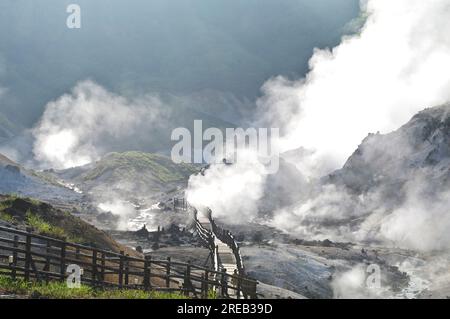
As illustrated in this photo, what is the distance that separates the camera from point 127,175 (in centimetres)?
13675

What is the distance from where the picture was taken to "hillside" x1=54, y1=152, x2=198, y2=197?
125625 mm

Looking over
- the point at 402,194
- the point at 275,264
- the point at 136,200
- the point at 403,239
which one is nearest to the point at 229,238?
the point at 275,264

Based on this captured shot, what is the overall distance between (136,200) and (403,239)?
6280 cm

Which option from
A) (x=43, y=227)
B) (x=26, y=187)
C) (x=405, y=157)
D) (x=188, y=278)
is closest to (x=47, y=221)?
(x=43, y=227)

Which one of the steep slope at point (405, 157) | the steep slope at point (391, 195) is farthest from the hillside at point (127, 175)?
the steep slope at point (405, 157)

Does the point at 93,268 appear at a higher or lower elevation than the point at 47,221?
lower

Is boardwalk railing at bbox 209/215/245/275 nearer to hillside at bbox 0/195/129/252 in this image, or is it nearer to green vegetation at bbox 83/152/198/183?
hillside at bbox 0/195/129/252

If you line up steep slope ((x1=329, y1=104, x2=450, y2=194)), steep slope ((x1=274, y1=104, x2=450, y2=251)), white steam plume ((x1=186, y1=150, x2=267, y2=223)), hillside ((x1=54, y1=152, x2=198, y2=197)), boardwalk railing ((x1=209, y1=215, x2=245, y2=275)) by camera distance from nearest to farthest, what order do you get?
boardwalk railing ((x1=209, y1=215, x2=245, y2=275)), steep slope ((x1=274, y1=104, x2=450, y2=251)), steep slope ((x1=329, y1=104, x2=450, y2=194)), white steam plume ((x1=186, y1=150, x2=267, y2=223)), hillside ((x1=54, y1=152, x2=198, y2=197))

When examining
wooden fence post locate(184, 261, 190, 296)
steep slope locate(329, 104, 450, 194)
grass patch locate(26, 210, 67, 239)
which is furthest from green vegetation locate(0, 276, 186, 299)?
steep slope locate(329, 104, 450, 194)

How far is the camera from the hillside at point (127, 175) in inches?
4946

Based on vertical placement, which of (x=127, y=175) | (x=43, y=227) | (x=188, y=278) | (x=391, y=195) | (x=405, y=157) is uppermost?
(x=127, y=175)

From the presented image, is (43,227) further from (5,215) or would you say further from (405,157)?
(405,157)

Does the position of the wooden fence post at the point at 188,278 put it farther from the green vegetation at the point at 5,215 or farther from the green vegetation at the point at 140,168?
the green vegetation at the point at 140,168
